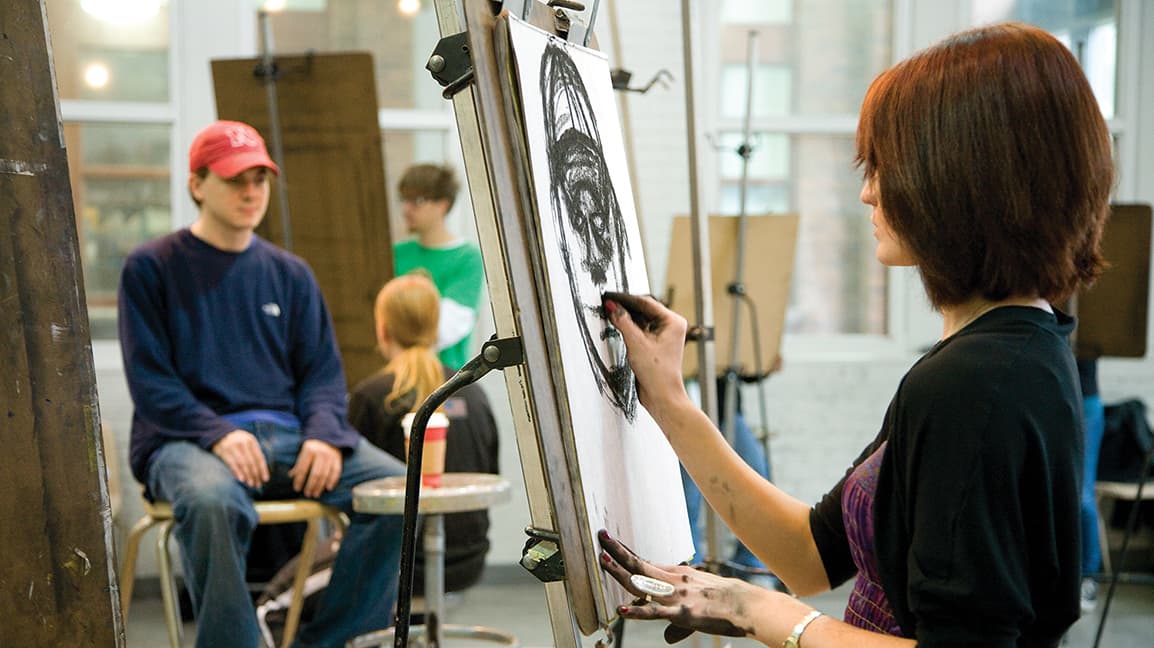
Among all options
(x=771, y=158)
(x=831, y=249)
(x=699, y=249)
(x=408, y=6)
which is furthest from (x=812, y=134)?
(x=699, y=249)

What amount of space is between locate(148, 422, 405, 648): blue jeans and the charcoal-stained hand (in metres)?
1.36

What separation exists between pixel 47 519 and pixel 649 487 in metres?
0.63

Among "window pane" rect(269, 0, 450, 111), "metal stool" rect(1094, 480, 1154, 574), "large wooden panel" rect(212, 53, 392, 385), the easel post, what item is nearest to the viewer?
the easel post

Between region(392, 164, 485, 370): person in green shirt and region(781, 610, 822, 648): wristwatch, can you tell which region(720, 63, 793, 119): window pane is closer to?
region(392, 164, 485, 370): person in green shirt

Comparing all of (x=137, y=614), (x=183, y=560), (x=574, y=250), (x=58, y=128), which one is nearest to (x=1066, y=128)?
(x=574, y=250)

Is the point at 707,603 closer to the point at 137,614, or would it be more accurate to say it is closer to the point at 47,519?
the point at 47,519

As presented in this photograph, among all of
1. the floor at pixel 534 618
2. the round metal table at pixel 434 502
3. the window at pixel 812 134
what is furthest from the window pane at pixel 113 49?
the round metal table at pixel 434 502

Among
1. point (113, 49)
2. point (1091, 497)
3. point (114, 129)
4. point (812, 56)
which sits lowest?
point (1091, 497)

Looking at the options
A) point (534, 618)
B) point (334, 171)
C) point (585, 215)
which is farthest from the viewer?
point (534, 618)

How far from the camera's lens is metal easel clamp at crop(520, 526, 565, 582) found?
105cm

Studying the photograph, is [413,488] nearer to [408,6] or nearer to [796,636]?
[796,636]

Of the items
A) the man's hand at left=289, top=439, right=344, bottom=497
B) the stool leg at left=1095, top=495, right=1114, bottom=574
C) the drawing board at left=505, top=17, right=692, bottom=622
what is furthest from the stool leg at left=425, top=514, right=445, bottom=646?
the stool leg at left=1095, top=495, right=1114, bottom=574

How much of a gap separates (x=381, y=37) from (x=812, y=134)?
70.5 inches

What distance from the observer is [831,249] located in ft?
15.7
